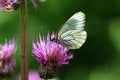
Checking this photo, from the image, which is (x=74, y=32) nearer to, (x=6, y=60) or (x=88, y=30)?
(x=6, y=60)

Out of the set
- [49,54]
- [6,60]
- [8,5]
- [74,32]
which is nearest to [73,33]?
[74,32]

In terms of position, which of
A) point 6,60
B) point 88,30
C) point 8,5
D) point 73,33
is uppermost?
point 8,5

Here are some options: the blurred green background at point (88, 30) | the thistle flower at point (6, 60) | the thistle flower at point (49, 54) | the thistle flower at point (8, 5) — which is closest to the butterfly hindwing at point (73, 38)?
the thistle flower at point (49, 54)

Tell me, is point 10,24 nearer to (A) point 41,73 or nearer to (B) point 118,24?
(B) point 118,24

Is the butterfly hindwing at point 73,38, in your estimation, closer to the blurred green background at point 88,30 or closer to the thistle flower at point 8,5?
the thistle flower at point 8,5

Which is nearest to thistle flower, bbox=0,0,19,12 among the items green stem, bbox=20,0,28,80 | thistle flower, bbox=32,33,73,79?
green stem, bbox=20,0,28,80

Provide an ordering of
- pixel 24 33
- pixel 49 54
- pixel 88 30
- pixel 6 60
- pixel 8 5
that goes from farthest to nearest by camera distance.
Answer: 1. pixel 88 30
2. pixel 6 60
3. pixel 49 54
4. pixel 8 5
5. pixel 24 33

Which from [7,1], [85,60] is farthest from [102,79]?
[7,1]
